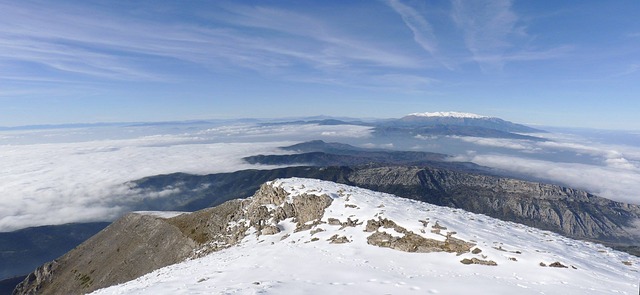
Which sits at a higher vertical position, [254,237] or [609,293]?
A: [609,293]


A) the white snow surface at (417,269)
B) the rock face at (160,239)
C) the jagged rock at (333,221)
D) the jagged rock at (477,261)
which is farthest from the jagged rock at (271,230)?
the jagged rock at (477,261)

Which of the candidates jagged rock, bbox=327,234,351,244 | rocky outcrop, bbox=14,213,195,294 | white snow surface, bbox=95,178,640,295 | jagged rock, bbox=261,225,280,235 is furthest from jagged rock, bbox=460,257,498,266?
rocky outcrop, bbox=14,213,195,294

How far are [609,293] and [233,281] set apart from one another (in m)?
24.8

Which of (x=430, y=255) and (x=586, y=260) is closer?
(x=586, y=260)

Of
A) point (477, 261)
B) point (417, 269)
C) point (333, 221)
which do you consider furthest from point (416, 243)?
point (333, 221)

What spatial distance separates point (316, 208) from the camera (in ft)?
176

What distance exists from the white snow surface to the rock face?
56.1ft

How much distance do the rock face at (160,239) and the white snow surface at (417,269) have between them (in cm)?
1709

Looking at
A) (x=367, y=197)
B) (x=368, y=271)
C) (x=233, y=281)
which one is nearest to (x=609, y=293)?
(x=368, y=271)

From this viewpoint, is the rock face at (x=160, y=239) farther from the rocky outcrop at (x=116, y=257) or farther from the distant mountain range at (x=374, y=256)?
the distant mountain range at (x=374, y=256)

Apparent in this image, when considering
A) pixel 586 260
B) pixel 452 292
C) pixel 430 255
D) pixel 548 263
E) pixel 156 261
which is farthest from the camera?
pixel 156 261

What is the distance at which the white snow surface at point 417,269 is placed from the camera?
68.7ft

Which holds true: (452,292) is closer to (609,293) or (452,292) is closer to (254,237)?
(609,293)

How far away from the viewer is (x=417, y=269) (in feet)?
85.4
